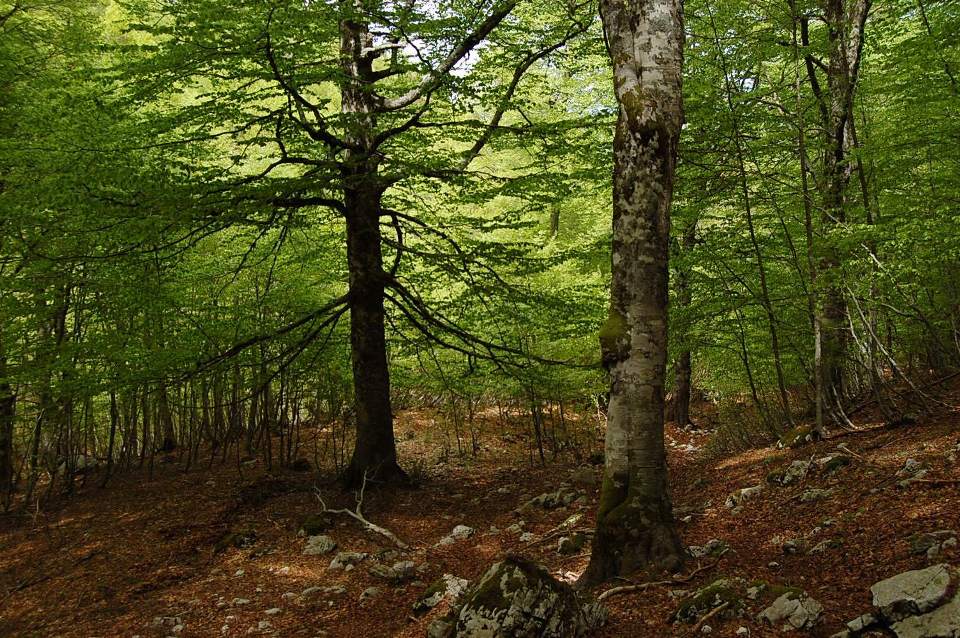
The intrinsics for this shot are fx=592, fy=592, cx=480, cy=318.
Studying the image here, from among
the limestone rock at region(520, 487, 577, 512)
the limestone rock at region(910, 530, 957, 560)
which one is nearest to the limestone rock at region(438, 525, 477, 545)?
the limestone rock at region(520, 487, 577, 512)

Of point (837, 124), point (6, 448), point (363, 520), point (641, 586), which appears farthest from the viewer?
point (6, 448)

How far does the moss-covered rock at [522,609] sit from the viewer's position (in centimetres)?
301

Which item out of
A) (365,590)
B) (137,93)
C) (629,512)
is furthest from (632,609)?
(137,93)

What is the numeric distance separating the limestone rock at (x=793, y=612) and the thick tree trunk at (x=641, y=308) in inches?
33.6

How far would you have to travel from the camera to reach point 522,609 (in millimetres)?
3029

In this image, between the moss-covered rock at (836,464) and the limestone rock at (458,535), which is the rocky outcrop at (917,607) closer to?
the moss-covered rock at (836,464)

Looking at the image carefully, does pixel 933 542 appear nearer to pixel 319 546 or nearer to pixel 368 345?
pixel 319 546

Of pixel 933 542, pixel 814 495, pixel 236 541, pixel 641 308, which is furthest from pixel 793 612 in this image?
pixel 236 541

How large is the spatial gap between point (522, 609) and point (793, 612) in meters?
1.28

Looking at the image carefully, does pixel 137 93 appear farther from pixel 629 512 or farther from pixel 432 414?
pixel 432 414

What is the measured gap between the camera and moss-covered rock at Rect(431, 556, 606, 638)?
9.87 ft

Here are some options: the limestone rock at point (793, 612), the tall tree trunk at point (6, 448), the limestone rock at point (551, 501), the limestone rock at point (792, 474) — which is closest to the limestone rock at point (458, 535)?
the limestone rock at point (551, 501)

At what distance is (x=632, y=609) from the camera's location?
130 inches

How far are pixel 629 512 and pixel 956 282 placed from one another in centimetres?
430
